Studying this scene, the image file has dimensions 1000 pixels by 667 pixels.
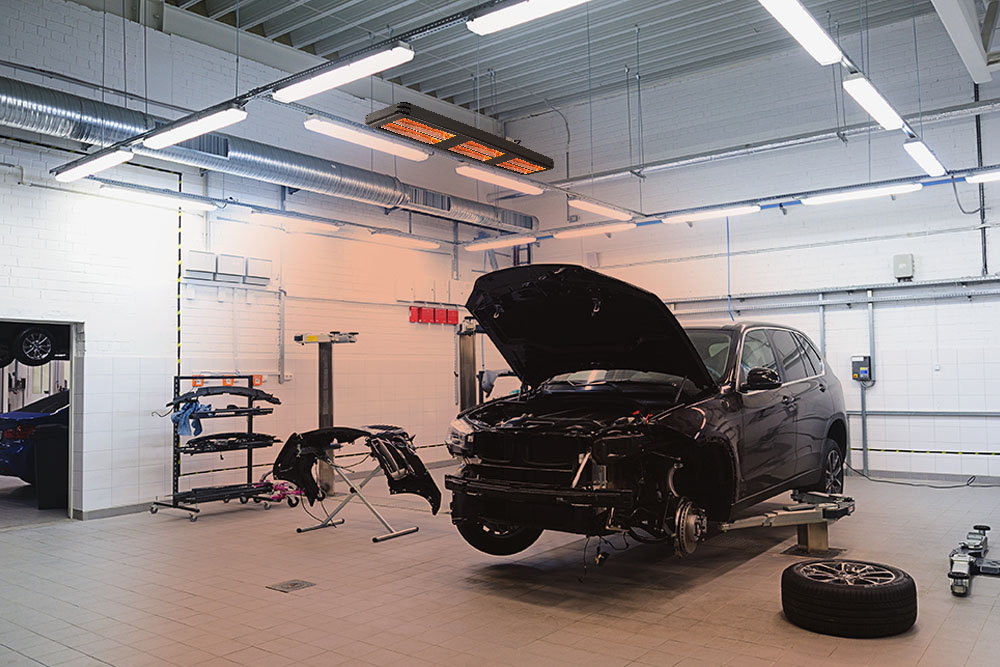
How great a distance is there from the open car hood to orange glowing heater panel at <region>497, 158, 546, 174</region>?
176cm

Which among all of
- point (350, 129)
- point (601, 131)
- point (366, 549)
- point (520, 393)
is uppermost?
point (601, 131)

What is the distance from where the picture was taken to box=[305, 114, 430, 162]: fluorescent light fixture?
653 cm

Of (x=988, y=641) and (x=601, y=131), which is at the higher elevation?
(x=601, y=131)

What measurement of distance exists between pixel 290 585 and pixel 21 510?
4.96 m

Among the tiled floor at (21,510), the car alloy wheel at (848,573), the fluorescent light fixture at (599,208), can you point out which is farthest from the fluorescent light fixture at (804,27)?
the tiled floor at (21,510)

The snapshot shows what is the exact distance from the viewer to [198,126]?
628 centimetres

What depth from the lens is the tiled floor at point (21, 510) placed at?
7617mm

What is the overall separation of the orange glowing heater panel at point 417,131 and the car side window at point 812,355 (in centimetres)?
338

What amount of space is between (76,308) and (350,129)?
3.51 meters

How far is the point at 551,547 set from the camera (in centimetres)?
595

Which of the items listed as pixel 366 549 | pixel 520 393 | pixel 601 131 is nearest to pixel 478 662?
pixel 520 393

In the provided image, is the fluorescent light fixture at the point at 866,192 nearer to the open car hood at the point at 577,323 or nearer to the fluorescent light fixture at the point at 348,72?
the open car hood at the point at 577,323

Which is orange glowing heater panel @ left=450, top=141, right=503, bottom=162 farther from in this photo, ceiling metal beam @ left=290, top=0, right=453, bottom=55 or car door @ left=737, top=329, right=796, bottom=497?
ceiling metal beam @ left=290, top=0, right=453, bottom=55

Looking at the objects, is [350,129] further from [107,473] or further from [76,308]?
[107,473]
